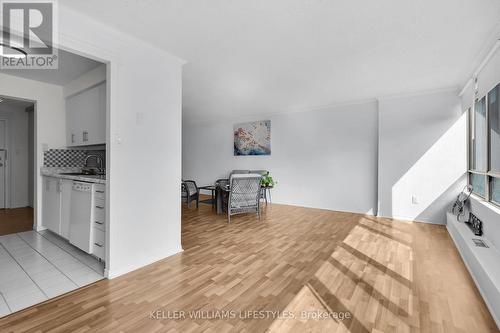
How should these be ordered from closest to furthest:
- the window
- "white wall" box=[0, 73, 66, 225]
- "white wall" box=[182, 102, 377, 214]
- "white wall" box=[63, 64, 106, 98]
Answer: the window, "white wall" box=[63, 64, 106, 98], "white wall" box=[0, 73, 66, 225], "white wall" box=[182, 102, 377, 214]

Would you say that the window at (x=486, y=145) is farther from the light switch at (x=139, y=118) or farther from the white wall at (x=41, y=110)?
the white wall at (x=41, y=110)

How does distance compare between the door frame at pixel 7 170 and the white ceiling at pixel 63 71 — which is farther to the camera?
the door frame at pixel 7 170

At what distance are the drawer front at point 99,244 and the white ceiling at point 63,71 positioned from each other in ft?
6.99

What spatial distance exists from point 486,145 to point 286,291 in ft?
10.6

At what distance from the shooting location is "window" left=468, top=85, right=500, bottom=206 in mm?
2641

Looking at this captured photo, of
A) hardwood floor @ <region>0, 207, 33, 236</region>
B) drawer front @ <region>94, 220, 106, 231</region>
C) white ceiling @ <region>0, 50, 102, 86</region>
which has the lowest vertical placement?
hardwood floor @ <region>0, 207, 33, 236</region>

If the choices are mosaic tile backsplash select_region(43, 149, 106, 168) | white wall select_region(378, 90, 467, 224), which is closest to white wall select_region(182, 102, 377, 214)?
white wall select_region(378, 90, 467, 224)

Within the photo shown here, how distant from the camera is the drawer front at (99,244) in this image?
7.81 feet

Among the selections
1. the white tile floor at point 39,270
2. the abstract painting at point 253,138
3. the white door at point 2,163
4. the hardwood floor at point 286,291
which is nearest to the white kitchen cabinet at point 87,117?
the white tile floor at point 39,270

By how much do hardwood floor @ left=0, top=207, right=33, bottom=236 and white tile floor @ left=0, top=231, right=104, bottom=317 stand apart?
56 centimetres

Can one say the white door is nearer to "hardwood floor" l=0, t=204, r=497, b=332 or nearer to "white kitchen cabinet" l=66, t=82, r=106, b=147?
"white kitchen cabinet" l=66, t=82, r=106, b=147

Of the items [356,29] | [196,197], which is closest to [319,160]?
[196,197]
